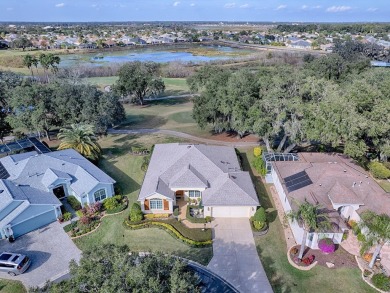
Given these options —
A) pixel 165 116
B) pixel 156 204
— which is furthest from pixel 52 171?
pixel 165 116

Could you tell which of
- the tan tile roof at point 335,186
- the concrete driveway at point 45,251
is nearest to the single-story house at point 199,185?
the tan tile roof at point 335,186

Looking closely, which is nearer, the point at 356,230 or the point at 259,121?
→ the point at 356,230

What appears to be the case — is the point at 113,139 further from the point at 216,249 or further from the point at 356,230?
the point at 356,230

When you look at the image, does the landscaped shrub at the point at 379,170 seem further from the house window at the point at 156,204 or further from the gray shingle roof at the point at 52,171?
the gray shingle roof at the point at 52,171

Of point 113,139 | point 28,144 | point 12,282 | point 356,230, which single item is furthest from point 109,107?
point 356,230

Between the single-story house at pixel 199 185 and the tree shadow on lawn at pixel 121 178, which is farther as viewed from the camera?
the tree shadow on lawn at pixel 121 178

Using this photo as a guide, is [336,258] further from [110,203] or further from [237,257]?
[110,203]
